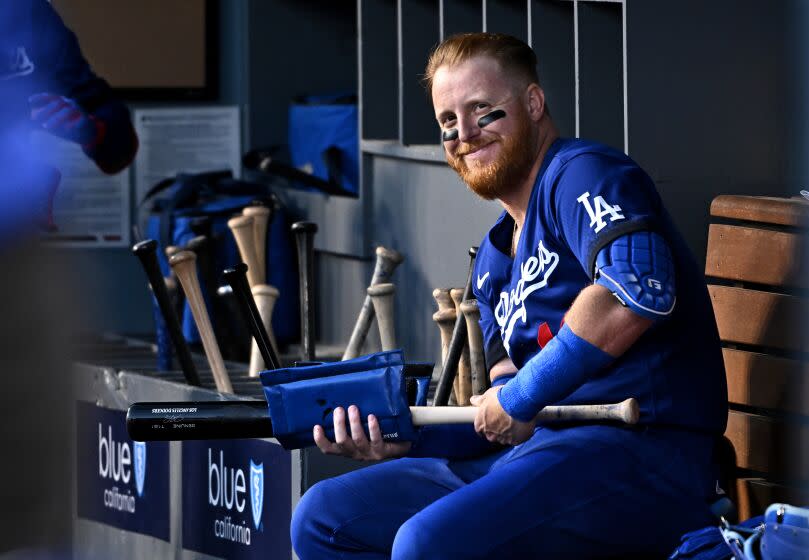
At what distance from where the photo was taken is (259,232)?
4.72 m

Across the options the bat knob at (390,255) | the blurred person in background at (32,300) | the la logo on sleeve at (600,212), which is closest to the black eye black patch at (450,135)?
the la logo on sleeve at (600,212)

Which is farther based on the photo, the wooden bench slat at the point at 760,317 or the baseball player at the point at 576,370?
the wooden bench slat at the point at 760,317

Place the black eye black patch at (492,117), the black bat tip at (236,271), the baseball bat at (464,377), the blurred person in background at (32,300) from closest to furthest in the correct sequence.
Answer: the black eye black patch at (492,117) → the baseball bat at (464,377) → the black bat tip at (236,271) → the blurred person in background at (32,300)

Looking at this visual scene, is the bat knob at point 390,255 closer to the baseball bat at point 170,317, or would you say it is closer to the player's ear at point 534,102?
the baseball bat at point 170,317

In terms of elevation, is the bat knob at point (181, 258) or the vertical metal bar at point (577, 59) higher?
the vertical metal bar at point (577, 59)

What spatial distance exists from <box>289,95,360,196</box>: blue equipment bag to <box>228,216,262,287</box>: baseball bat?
65cm

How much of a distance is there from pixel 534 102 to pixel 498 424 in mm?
608

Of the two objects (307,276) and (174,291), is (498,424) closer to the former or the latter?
(307,276)

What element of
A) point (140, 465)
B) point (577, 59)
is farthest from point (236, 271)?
point (577, 59)

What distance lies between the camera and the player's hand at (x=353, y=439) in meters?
2.83

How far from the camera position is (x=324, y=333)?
5.29 m

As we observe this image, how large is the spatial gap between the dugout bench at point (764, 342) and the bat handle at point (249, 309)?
112cm

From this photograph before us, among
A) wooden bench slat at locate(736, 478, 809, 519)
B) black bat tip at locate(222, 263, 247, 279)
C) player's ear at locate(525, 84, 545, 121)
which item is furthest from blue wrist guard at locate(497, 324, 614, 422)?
black bat tip at locate(222, 263, 247, 279)

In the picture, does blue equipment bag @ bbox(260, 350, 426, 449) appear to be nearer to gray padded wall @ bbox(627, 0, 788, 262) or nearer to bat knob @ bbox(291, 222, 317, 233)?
gray padded wall @ bbox(627, 0, 788, 262)
